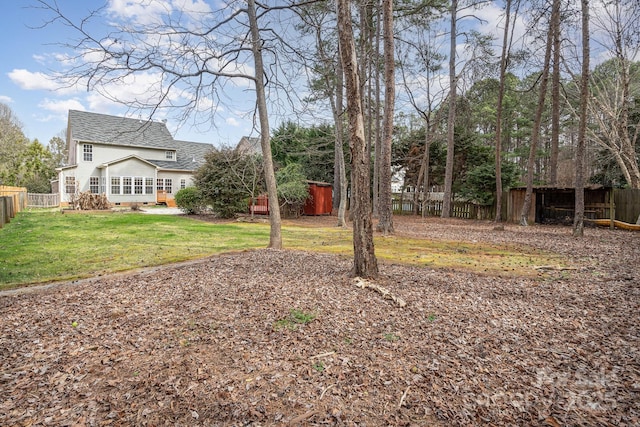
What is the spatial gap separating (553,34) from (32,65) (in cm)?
1429

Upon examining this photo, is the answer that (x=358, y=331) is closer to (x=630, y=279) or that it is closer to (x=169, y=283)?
(x=169, y=283)

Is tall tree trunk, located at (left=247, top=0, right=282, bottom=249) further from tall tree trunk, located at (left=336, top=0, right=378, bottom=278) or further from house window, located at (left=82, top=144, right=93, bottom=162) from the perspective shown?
house window, located at (left=82, top=144, right=93, bottom=162)

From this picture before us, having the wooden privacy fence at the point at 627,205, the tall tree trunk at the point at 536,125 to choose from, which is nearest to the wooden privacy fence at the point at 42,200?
the tall tree trunk at the point at 536,125

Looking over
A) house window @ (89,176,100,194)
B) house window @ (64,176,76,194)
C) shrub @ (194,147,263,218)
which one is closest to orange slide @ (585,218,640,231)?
shrub @ (194,147,263,218)

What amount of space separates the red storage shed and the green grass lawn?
347 inches

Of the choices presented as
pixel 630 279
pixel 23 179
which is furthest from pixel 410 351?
pixel 23 179

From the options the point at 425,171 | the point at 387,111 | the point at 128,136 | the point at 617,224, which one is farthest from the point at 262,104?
the point at 128,136

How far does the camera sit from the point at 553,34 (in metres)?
11.7

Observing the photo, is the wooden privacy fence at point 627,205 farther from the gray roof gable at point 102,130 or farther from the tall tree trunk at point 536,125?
the gray roof gable at point 102,130

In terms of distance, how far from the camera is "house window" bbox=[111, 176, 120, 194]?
24141 mm

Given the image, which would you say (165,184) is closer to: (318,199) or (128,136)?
(128,136)

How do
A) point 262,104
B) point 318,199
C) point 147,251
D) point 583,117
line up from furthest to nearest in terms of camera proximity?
point 318,199 → point 583,117 → point 147,251 → point 262,104

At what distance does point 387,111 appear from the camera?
10.0 meters

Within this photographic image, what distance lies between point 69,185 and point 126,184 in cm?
335
